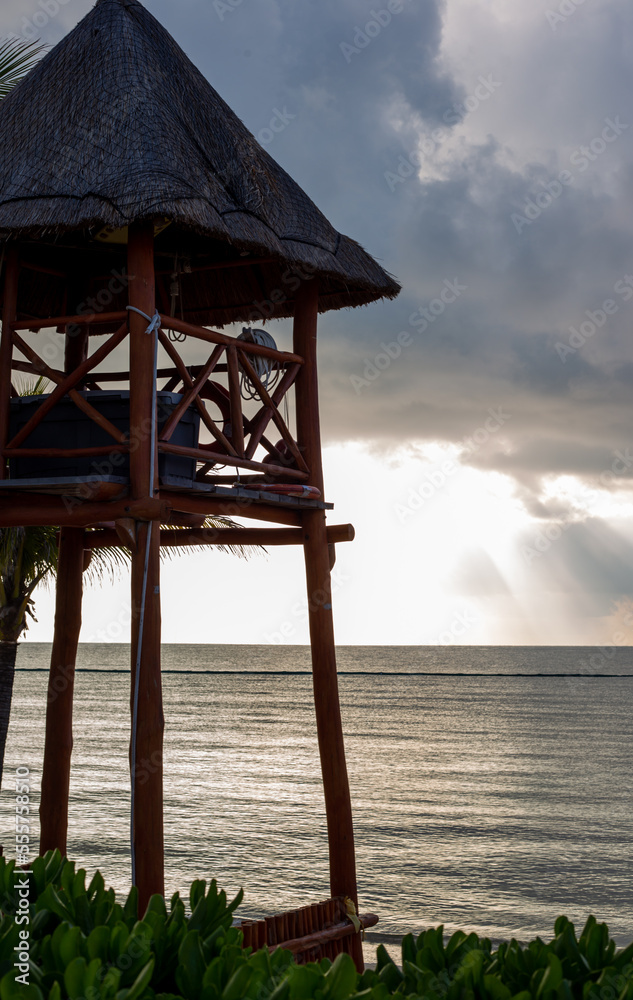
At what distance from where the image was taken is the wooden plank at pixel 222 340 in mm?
7859

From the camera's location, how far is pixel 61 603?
32.7 feet

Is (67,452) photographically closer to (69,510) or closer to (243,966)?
(69,510)

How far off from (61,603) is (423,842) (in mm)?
18920

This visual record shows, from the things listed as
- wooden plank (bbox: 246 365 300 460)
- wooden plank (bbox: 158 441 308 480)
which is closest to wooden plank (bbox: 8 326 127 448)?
wooden plank (bbox: 158 441 308 480)

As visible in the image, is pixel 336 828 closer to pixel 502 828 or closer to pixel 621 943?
pixel 621 943

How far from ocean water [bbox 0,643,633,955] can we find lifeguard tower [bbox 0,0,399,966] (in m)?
7.96

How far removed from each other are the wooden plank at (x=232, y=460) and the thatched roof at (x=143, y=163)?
174 centimetres

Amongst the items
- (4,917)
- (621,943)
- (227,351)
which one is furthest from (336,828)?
(621,943)

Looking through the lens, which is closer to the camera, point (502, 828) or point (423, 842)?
point (423, 842)

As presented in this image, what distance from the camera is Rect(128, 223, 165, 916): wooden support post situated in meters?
7.00

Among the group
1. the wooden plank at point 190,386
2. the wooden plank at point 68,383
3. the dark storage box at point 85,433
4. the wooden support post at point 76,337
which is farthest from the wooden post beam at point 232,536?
the wooden plank at point 68,383

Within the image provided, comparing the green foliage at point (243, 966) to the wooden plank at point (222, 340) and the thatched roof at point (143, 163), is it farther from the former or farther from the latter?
the thatched roof at point (143, 163)

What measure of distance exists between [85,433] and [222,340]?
1.39m

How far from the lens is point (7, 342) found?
334 inches
